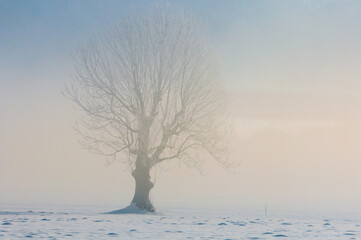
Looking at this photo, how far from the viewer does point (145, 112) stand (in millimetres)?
31484

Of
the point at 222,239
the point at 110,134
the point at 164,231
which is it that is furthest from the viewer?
the point at 110,134

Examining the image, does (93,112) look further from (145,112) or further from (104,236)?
(104,236)

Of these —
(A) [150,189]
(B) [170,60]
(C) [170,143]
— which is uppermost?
(B) [170,60]

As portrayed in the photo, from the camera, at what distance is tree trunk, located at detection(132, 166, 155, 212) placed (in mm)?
31078

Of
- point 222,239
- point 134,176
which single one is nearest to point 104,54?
point 134,176

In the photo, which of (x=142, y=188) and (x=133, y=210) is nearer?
(x=133, y=210)

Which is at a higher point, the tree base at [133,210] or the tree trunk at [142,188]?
the tree trunk at [142,188]

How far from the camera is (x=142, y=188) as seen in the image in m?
31.2

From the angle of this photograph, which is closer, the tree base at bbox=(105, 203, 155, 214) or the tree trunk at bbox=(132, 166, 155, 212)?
the tree base at bbox=(105, 203, 155, 214)

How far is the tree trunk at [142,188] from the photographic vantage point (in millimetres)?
31078

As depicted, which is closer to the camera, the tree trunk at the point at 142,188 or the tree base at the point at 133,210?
the tree base at the point at 133,210

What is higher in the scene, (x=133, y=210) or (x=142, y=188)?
(x=142, y=188)

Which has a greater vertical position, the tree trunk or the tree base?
the tree trunk

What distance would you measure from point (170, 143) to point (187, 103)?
284 cm
